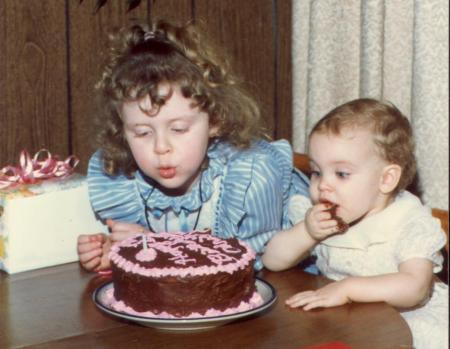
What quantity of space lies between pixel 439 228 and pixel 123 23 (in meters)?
1.09

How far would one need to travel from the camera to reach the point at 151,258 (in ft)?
5.10

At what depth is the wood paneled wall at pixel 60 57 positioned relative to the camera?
7.57 ft

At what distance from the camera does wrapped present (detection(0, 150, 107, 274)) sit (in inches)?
76.9

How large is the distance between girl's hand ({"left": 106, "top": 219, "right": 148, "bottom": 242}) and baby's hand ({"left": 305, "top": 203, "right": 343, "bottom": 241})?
406 millimetres

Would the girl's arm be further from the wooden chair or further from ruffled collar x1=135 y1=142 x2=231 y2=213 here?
ruffled collar x1=135 y1=142 x2=231 y2=213

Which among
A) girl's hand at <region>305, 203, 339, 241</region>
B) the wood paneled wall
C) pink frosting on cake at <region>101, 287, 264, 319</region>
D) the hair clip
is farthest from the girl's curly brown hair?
pink frosting on cake at <region>101, 287, 264, 319</region>

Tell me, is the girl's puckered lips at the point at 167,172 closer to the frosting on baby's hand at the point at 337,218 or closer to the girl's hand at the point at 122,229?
the girl's hand at the point at 122,229

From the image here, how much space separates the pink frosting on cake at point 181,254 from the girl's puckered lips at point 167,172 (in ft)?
0.82

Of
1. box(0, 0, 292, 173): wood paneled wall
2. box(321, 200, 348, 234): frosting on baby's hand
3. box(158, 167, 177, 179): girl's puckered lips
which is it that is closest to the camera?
box(321, 200, 348, 234): frosting on baby's hand

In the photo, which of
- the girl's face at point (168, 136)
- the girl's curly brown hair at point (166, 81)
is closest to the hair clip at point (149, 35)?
the girl's curly brown hair at point (166, 81)

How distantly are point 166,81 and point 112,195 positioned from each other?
33cm

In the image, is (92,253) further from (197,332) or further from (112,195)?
(197,332)

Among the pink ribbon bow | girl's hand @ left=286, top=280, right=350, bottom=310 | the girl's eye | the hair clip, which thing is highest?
the hair clip

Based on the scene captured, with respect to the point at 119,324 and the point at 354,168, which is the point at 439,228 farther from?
the point at 119,324
